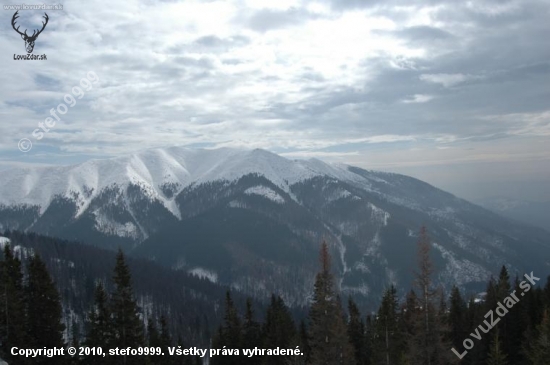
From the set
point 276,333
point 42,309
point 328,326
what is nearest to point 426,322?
point 328,326

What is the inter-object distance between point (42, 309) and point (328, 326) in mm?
23232

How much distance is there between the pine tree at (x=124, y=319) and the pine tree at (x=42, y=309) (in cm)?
561

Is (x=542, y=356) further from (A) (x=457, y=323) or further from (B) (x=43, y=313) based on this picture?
(B) (x=43, y=313)

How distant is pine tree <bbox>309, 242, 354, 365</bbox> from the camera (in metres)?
31.2

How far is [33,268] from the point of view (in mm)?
34438

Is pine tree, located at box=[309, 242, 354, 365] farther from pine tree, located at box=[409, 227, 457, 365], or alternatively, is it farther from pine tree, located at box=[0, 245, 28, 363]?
pine tree, located at box=[0, 245, 28, 363]

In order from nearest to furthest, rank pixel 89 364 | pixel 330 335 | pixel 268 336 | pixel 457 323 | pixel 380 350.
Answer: pixel 330 335 < pixel 89 364 < pixel 380 350 < pixel 268 336 < pixel 457 323

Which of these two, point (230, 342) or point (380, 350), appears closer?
point (380, 350)

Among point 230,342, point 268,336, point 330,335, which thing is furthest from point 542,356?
point 230,342

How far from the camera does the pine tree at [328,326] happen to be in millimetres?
31234

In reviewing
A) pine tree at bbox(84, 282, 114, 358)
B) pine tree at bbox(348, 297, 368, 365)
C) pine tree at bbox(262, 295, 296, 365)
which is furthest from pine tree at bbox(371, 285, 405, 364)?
pine tree at bbox(84, 282, 114, 358)

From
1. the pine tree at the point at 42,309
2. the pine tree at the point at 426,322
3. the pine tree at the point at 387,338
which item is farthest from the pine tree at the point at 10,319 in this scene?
the pine tree at the point at 387,338

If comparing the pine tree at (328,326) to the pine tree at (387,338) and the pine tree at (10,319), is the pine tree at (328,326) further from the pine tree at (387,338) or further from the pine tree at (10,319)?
the pine tree at (10,319)

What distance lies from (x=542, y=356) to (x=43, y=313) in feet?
134
